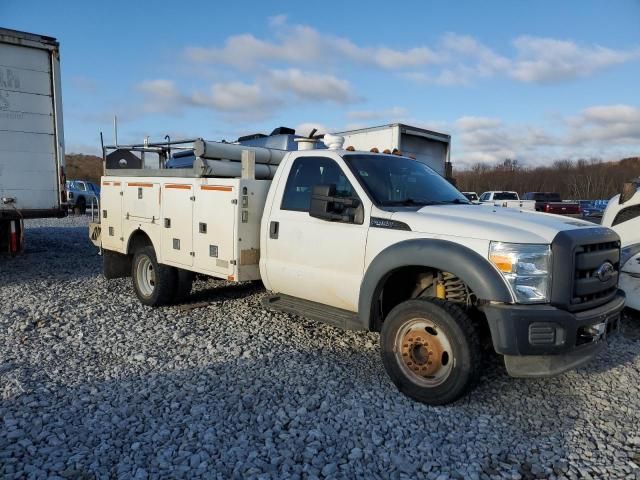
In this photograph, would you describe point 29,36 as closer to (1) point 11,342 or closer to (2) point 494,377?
(1) point 11,342

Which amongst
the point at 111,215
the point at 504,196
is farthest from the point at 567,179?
the point at 111,215

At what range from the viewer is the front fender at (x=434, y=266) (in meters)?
3.70

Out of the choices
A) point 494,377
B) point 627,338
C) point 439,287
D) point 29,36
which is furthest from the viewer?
point 29,36

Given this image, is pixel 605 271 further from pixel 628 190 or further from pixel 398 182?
pixel 628 190

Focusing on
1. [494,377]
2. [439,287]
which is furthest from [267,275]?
[494,377]

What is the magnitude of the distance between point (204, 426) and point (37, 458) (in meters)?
1.04

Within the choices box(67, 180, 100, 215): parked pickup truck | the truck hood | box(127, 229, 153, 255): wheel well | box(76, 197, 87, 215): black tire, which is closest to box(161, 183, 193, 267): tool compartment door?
box(127, 229, 153, 255): wheel well

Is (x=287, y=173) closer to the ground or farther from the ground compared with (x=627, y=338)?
farther from the ground

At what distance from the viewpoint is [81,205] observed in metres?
27.1

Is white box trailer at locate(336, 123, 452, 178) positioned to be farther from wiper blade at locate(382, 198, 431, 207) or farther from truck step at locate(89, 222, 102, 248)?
wiper blade at locate(382, 198, 431, 207)

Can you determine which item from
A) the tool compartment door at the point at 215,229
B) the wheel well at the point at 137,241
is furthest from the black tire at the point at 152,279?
the tool compartment door at the point at 215,229

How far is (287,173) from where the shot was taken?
212 inches

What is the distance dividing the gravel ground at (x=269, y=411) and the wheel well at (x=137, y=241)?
1.42 m

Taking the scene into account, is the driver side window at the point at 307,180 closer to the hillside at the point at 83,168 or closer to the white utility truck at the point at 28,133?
the white utility truck at the point at 28,133
